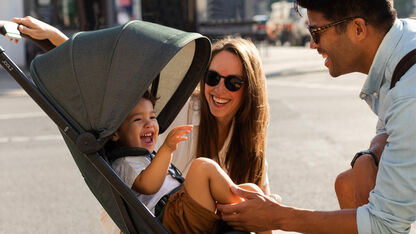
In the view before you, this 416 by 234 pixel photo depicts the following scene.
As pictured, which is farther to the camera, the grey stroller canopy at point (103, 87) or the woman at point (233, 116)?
the woman at point (233, 116)

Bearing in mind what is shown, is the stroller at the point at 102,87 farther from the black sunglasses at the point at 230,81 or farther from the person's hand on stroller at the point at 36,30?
the black sunglasses at the point at 230,81

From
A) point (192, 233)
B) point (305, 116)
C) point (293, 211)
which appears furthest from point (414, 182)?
point (305, 116)

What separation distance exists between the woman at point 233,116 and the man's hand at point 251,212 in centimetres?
78

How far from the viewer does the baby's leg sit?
2986mm

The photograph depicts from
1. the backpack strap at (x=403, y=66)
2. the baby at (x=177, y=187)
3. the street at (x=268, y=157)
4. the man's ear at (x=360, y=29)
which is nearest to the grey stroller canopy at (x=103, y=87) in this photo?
the baby at (x=177, y=187)

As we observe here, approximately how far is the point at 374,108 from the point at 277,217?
31.9 inches

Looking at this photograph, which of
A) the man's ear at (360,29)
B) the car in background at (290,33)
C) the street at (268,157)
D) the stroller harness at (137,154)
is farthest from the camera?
the car in background at (290,33)

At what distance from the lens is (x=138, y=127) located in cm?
330

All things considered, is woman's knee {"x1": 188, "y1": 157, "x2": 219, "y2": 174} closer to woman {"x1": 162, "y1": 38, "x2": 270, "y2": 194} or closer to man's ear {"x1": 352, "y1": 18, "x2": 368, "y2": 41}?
woman {"x1": 162, "y1": 38, "x2": 270, "y2": 194}

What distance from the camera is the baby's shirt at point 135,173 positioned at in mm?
3162

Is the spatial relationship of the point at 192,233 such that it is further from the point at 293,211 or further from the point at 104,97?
the point at 104,97

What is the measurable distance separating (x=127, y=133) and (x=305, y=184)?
11.2 feet

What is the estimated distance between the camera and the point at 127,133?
3.32 metres

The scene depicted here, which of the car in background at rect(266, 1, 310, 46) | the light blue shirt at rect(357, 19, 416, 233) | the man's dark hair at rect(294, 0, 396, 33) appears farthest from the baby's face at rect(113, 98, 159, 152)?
the car in background at rect(266, 1, 310, 46)
